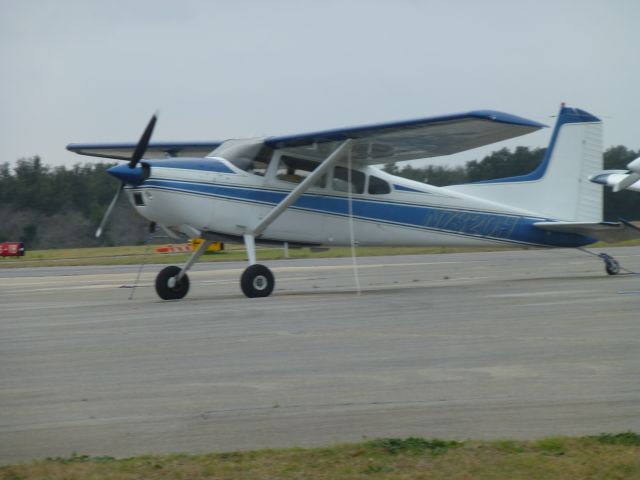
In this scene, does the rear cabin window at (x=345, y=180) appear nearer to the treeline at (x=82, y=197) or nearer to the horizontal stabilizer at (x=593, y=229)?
the horizontal stabilizer at (x=593, y=229)

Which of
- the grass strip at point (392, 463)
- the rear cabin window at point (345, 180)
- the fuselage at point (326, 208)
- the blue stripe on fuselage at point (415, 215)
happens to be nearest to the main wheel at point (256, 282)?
the fuselage at point (326, 208)

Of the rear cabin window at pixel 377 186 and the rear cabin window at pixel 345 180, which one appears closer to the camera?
the rear cabin window at pixel 345 180

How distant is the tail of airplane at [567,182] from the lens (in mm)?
21031

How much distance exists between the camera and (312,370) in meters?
8.38

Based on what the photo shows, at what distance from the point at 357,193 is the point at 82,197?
912 inches

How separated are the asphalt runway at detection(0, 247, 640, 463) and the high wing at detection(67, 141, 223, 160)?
226 inches

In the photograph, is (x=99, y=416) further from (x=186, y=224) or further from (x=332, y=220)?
(x=332, y=220)

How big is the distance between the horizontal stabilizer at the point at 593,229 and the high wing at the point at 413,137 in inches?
122

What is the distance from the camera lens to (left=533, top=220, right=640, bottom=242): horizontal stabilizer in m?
20.6

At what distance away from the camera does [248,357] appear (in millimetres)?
9227

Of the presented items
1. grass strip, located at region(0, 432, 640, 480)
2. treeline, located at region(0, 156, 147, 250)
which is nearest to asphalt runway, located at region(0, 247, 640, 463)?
grass strip, located at region(0, 432, 640, 480)

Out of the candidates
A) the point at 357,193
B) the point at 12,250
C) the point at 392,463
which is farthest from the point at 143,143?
the point at 12,250

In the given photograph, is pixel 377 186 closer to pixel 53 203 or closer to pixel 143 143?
pixel 143 143

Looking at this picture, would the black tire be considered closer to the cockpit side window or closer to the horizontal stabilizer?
the horizontal stabilizer
